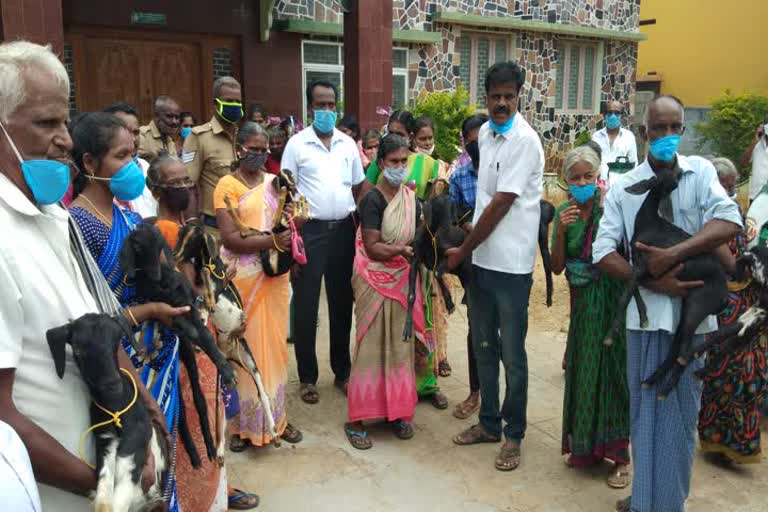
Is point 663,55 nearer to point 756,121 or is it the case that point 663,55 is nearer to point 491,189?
point 756,121

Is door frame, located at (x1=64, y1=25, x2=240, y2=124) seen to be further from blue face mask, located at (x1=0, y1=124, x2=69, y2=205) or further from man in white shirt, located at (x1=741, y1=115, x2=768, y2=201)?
blue face mask, located at (x1=0, y1=124, x2=69, y2=205)

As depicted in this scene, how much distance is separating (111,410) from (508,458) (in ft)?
8.50

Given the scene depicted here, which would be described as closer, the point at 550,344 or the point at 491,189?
the point at 491,189

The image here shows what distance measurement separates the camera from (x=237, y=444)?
12.4ft

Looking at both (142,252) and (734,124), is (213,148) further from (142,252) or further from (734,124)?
(734,124)

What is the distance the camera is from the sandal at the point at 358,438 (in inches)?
150

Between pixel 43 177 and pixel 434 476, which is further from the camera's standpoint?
pixel 434 476

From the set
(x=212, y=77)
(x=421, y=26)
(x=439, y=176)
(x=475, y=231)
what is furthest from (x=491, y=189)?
(x=421, y=26)

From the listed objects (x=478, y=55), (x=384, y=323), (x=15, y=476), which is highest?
(x=478, y=55)

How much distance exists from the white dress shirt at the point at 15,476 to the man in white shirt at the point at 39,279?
0.41 feet

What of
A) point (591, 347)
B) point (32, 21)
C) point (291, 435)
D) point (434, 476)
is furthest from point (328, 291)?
point (32, 21)

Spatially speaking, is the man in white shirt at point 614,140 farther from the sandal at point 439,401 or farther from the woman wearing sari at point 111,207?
the woman wearing sari at point 111,207

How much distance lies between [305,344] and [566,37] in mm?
12052

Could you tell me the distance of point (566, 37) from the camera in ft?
46.1
